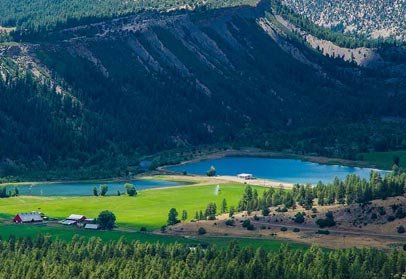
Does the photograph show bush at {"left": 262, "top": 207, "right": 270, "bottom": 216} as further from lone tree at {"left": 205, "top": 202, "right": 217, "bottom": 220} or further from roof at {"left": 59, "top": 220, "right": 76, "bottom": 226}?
roof at {"left": 59, "top": 220, "right": 76, "bottom": 226}

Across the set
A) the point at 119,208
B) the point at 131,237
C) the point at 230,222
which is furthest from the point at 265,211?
the point at 119,208

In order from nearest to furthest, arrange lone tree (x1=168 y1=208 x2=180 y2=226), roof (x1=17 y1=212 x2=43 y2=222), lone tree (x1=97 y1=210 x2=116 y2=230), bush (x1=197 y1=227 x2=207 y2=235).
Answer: bush (x1=197 y1=227 x2=207 y2=235) → lone tree (x1=97 y1=210 x2=116 y2=230) → lone tree (x1=168 y1=208 x2=180 y2=226) → roof (x1=17 y1=212 x2=43 y2=222)

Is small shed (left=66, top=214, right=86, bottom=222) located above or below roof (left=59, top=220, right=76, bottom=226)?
above

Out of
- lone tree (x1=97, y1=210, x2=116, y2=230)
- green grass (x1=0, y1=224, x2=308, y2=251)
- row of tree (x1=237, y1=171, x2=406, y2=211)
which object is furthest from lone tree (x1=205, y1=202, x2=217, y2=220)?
lone tree (x1=97, y1=210, x2=116, y2=230)

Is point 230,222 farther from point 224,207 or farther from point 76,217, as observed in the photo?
point 76,217

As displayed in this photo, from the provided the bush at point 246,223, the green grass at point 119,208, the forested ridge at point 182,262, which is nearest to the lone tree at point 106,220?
the green grass at point 119,208

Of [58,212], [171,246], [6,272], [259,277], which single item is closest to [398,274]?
[259,277]

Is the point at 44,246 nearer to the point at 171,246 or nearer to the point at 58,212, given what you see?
the point at 171,246
